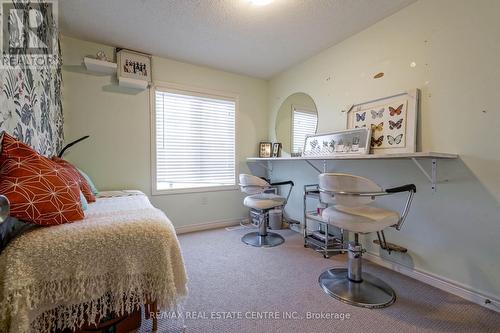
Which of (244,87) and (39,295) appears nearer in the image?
(39,295)

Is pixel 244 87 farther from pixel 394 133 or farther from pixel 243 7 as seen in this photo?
pixel 394 133

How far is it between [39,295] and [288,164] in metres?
2.73

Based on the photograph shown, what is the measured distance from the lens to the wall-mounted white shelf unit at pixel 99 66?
221 cm

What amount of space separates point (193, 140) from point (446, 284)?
2.92 metres

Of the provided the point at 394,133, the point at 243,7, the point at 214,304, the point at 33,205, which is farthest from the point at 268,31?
the point at 214,304

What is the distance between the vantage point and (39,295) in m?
0.80

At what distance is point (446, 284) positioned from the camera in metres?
1.64

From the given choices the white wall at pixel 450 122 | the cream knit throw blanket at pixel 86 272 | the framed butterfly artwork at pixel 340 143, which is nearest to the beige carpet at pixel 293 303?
the white wall at pixel 450 122

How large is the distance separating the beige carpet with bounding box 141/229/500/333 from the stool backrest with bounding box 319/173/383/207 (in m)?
0.71

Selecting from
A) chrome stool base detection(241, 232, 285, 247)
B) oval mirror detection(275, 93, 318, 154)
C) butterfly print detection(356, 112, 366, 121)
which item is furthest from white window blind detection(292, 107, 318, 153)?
chrome stool base detection(241, 232, 285, 247)

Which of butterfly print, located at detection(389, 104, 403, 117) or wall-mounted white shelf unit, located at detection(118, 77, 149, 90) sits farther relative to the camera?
wall-mounted white shelf unit, located at detection(118, 77, 149, 90)

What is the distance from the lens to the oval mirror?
9.15ft

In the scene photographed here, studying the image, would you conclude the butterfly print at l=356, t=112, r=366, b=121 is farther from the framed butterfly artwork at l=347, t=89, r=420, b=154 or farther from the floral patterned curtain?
the floral patterned curtain

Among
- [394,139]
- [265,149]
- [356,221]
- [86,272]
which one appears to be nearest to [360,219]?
[356,221]
